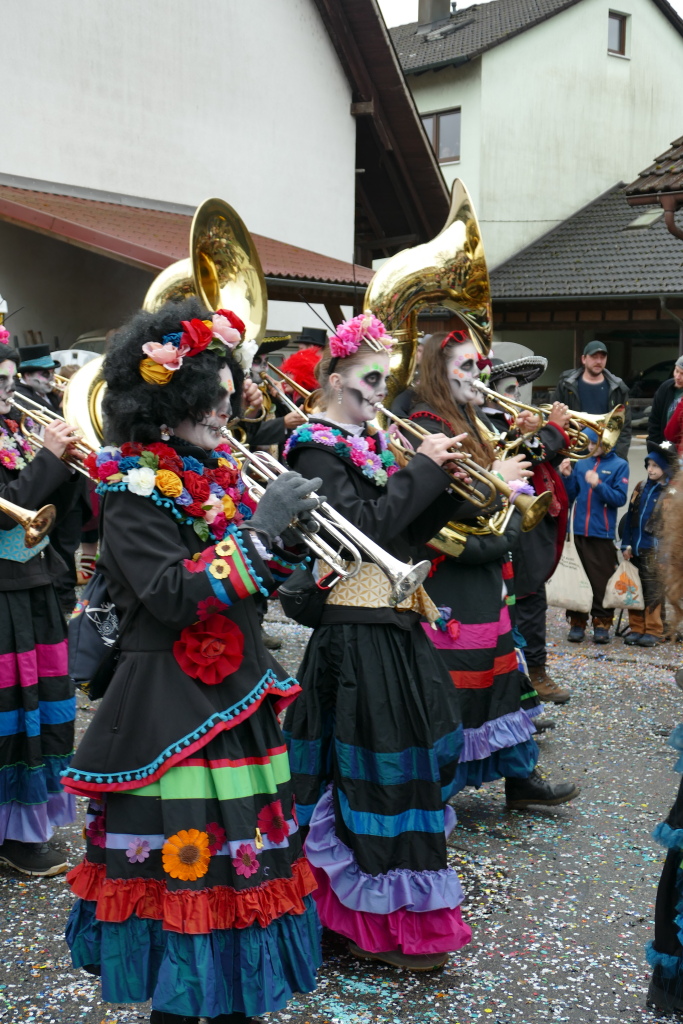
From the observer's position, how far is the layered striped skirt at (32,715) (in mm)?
4012

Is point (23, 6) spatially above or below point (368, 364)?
above

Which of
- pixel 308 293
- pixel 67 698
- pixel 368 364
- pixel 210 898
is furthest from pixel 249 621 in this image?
pixel 308 293

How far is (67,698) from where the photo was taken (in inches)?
165

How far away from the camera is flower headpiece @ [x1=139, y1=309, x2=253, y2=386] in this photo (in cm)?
258

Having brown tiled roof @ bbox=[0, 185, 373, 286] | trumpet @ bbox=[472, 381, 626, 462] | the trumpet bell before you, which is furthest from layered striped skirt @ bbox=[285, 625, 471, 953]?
brown tiled roof @ bbox=[0, 185, 373, 286]

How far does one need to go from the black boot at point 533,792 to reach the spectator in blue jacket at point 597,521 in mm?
3458

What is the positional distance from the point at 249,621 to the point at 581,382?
6455 millimetres

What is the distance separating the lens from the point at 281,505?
2.61 metres

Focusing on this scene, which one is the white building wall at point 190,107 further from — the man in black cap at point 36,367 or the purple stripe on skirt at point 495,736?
the purple stripe on skirt at point 495,736

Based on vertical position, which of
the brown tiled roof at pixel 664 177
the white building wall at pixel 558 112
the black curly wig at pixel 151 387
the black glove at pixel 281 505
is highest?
the white building wall at pixel 558 112

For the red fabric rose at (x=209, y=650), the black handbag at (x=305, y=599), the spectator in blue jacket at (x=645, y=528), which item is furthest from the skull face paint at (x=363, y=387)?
the spectator in blue jacket at (x=645, y=528)

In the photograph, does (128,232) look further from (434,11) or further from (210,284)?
(434,11)

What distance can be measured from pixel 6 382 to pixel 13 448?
25cm

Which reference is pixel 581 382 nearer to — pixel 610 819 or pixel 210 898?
pixel 610 819
